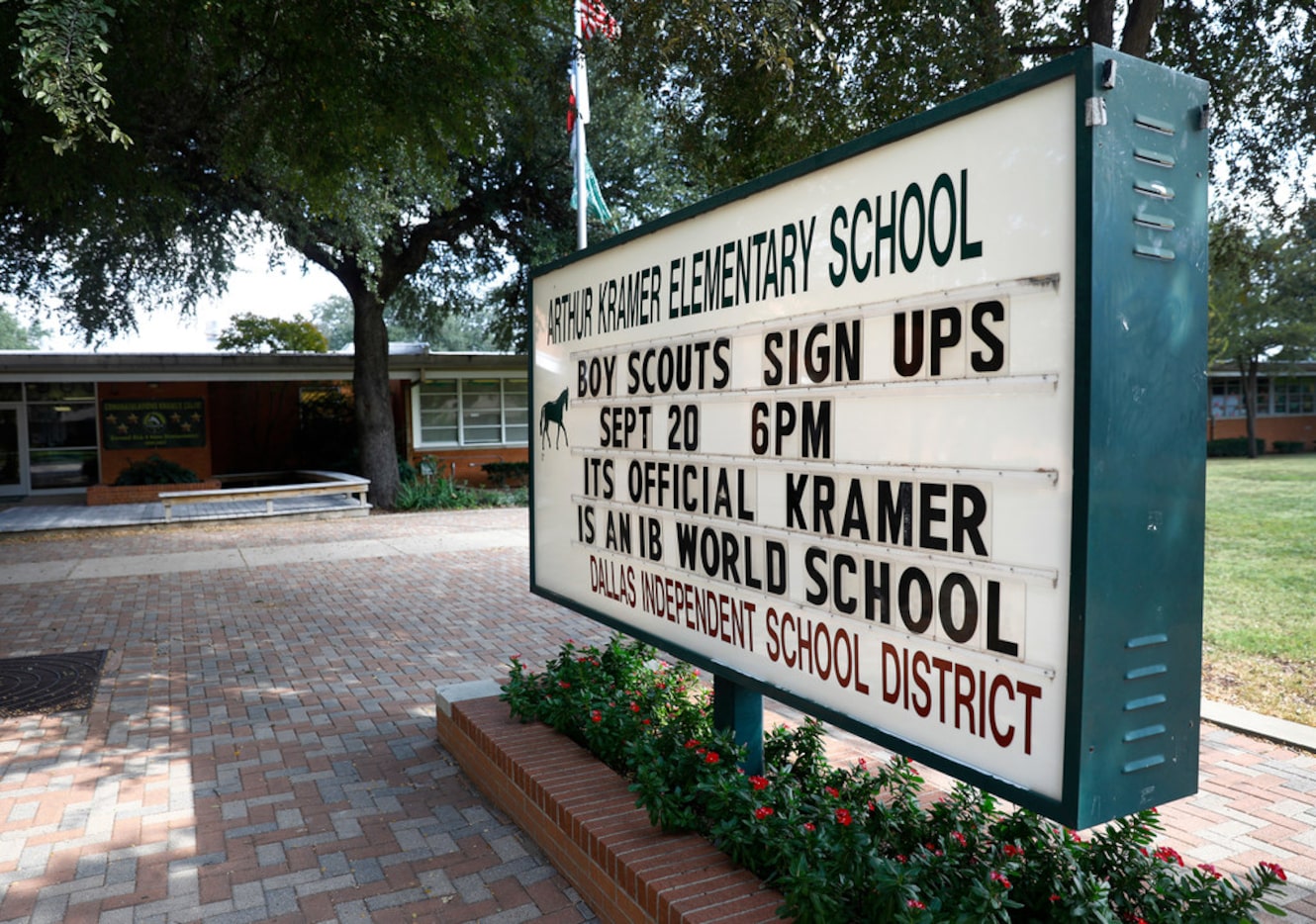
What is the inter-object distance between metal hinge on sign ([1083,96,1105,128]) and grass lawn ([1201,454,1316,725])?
4331mm

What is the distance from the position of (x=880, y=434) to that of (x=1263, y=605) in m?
→ 7.78

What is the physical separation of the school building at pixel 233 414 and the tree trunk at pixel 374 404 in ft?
9.11

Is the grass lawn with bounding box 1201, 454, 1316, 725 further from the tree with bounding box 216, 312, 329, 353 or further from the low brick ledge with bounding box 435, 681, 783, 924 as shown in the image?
the tree with bounding box 216, 312, 329, 353

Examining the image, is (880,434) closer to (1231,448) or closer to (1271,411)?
(1231,448)

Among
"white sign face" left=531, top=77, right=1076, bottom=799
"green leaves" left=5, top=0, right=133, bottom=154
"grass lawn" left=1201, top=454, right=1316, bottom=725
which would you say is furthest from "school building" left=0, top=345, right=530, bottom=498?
"white sign face" left=531, top=77, right=1076, bottom=799

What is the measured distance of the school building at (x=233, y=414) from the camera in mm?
20766

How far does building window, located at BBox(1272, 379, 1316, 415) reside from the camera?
121 feet

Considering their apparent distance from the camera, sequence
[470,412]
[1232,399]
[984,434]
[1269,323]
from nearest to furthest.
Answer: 1. [984,434]
2. [470,412]
3. [1269,323]
4. [1232,399]

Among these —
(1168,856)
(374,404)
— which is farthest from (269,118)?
(374,404)

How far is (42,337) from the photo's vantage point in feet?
305

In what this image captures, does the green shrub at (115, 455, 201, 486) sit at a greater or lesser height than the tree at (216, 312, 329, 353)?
lesser

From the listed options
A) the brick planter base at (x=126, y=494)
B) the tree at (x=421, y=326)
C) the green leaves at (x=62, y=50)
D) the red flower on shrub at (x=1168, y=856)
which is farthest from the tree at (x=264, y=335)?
the red flower on shrub at (x=1168, y=856)

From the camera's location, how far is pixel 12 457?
21.5m

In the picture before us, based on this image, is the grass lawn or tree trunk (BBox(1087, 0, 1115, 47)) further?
tree trunk (BBox(1087, 0, 1115, 47))
